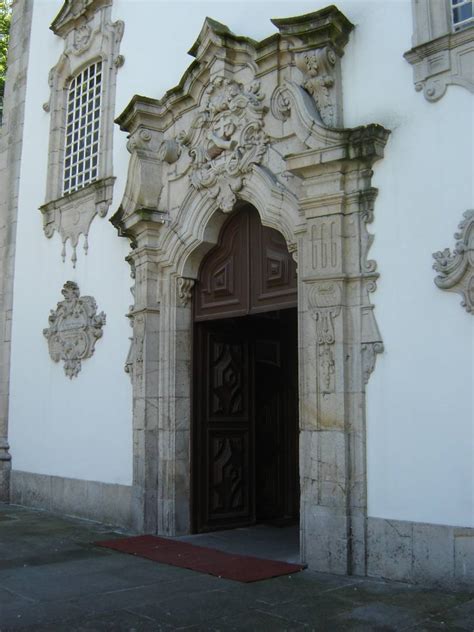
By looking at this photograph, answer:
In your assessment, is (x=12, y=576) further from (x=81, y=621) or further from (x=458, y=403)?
(x=458, y=403)

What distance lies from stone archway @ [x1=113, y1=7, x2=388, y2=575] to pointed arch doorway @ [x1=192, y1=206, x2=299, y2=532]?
0.67 feet

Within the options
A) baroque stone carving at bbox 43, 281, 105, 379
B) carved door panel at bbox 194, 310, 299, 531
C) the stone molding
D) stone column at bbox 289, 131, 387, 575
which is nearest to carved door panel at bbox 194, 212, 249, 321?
carved door panel at bbox 194, 310, 299, 531

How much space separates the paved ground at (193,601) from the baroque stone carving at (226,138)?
12.4 ft

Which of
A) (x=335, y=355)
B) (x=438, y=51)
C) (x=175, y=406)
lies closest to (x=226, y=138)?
(x=438, y=51)

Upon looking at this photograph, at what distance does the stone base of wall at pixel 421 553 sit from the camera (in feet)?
17.8

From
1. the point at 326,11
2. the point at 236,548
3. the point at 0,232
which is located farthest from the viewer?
the point at 0,232

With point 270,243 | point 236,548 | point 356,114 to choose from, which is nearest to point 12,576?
point 236,548

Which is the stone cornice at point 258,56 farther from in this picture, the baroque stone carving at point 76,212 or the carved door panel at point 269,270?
the carved door panel at point 269,270

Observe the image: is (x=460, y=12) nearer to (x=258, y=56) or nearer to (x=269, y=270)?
(x=258, y=56)

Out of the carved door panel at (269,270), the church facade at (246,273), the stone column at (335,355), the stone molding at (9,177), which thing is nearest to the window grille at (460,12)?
the church facade at (246,273)

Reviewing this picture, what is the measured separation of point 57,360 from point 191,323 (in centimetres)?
290

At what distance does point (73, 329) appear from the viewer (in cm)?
999

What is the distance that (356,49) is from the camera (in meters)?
6.75

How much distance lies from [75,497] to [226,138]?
16.7ft
